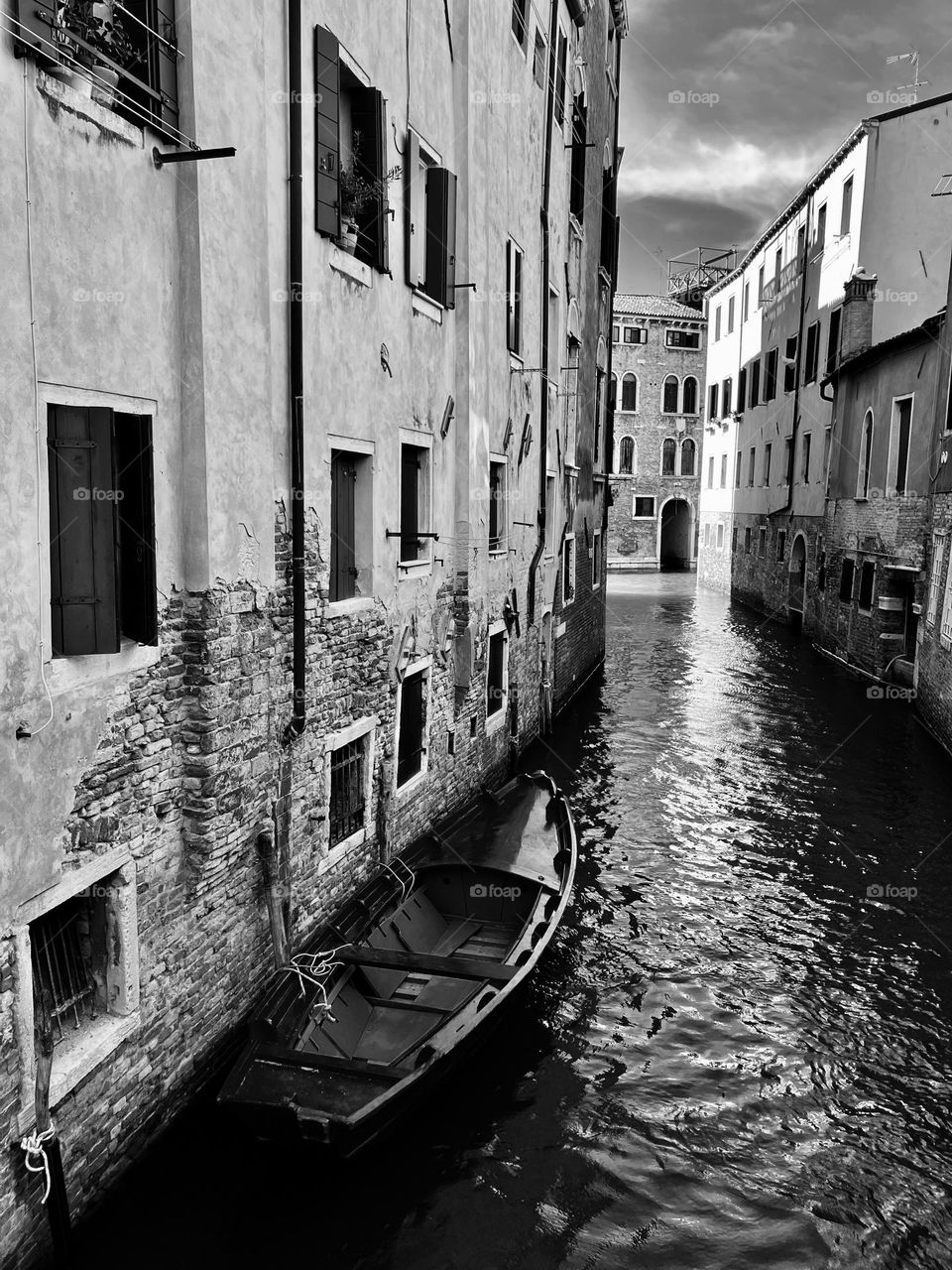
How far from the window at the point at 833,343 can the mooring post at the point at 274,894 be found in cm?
2215

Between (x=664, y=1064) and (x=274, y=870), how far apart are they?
11.5 ft

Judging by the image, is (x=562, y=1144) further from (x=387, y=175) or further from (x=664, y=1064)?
(x=387, y=175)

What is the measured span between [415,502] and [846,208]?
2007 centimetres

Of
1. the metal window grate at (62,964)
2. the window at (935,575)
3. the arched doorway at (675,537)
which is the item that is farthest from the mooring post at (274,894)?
the arched doorway at (675,537)

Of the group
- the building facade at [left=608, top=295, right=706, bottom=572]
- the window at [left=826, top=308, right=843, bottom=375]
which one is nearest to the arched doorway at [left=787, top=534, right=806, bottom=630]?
the window at [left=826, top=308, right=843, bottom=375]

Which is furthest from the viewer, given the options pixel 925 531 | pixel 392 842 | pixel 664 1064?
pixel 925 531

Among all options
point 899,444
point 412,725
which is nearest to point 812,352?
point 899,444

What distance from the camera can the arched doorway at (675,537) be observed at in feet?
158

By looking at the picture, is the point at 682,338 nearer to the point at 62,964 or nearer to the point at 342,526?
the point at 342,526

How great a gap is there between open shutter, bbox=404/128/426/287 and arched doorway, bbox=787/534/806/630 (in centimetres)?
2080

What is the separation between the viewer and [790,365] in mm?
29906

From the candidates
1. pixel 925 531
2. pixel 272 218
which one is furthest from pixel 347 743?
pixel 925 531

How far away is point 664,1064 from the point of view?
761 centimetres

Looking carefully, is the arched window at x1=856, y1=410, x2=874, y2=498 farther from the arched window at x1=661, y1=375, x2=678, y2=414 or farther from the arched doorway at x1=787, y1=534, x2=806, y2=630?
the arched window at x1=661, y1=375, x2=678, y2=414
